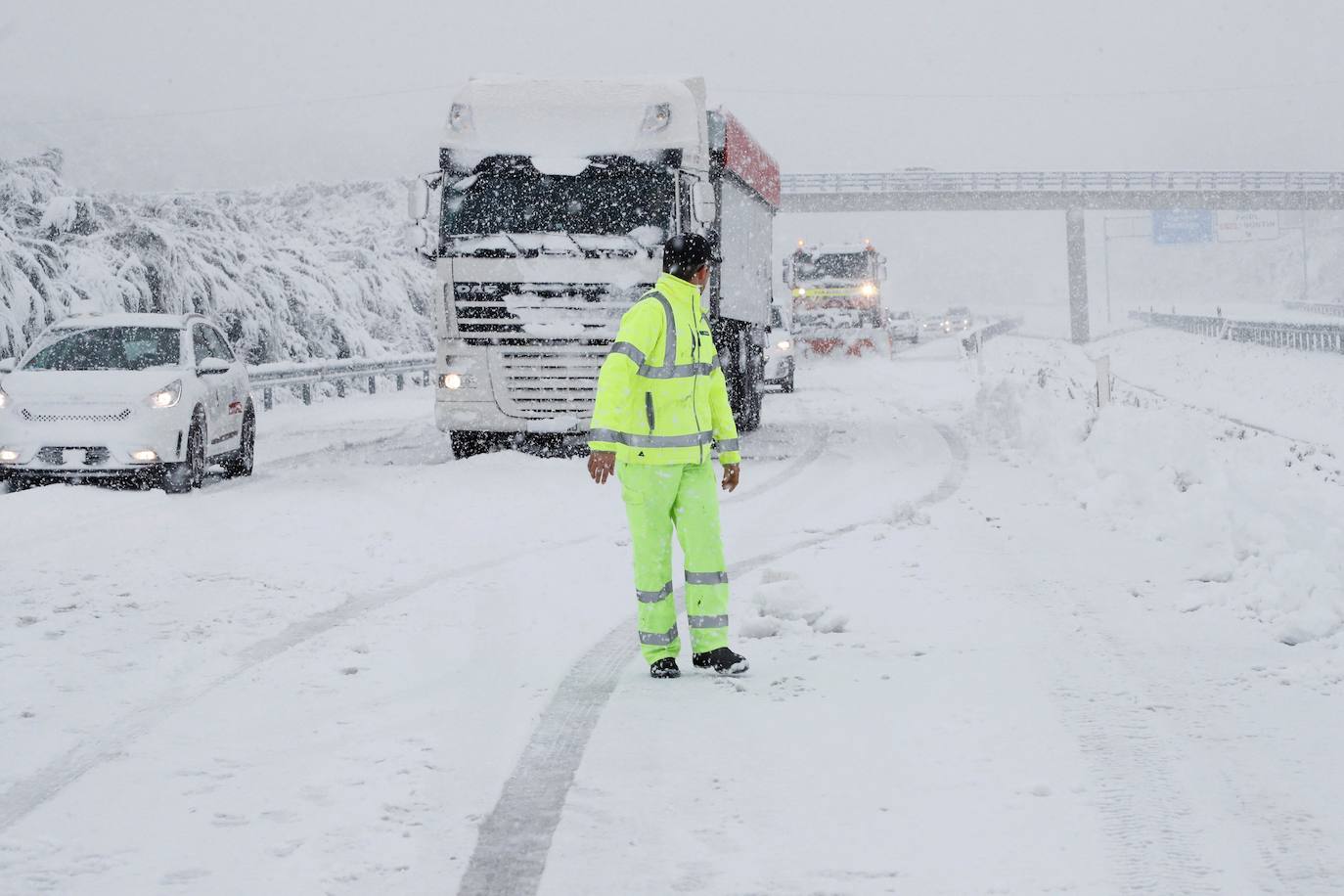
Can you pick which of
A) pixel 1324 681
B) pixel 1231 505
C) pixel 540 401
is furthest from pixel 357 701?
pixel 540 401

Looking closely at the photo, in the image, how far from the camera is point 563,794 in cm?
479

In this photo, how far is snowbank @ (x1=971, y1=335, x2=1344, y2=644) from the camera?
24.9 ft

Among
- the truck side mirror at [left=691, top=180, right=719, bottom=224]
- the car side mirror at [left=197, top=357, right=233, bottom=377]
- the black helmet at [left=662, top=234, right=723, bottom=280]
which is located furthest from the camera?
the truck side mirror at [left=691, top=180, right=719, bottom=224]

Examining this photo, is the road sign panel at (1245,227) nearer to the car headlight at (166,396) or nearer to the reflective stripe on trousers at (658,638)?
the car headlight at (166,396)

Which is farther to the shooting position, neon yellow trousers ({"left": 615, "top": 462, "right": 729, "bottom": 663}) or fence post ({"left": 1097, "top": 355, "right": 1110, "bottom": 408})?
fence post ({"left": 1097, "top": 355, "right": 1110, "bottom": 408})

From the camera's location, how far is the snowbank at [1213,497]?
7.58 metres

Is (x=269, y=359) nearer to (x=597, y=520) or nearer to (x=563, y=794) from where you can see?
(x=597, y=520)

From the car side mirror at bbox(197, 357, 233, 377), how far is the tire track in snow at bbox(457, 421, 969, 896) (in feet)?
24.5

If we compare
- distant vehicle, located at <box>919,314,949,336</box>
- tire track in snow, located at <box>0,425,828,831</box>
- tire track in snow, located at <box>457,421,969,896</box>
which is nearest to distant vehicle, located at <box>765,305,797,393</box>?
tire track in snow, located at <box>0,425,828,831</box>

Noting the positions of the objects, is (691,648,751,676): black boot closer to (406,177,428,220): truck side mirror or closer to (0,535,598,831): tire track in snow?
(0,535,598,831): tire track in snow

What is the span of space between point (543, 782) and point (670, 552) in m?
1.66

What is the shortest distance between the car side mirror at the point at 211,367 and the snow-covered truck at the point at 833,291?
28188 millimetres

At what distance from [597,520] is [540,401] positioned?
12.3 ft

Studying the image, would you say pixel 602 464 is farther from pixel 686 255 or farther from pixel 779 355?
pixel 779 355
